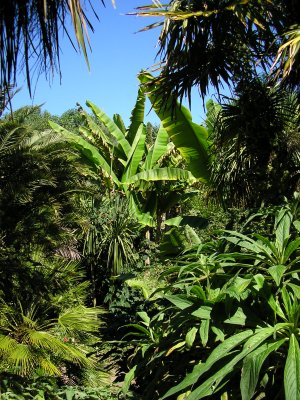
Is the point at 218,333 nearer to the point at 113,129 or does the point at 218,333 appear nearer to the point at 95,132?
the point at 113,129

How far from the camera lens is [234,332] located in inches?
113

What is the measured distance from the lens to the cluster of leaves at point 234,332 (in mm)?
2535

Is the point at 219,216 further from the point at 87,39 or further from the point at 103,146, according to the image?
the point at 87,39

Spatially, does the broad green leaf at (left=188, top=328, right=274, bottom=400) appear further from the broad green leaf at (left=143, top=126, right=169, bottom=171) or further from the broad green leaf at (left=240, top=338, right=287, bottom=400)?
the broad green leaf at (left=143, top=126, right=169, bottom=171)

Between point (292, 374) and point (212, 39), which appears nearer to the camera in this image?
point (292, 374)

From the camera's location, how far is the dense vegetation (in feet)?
9.18

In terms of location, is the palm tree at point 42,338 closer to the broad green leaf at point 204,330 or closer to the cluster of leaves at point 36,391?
the cluster of leaves at point 36,391

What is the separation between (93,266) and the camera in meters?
11.1

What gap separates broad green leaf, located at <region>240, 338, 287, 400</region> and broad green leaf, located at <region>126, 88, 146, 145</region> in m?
11.2

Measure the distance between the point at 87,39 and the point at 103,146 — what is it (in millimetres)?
11846

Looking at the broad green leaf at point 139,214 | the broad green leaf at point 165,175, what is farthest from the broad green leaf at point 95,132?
the broad green leaf at point 165,175

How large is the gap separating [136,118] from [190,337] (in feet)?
36.5

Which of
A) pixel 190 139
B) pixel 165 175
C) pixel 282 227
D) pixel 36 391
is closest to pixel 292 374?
pixel 282 227

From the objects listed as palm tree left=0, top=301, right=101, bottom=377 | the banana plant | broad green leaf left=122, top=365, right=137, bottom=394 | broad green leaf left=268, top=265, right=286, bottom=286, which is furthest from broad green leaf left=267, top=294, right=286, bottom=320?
the banana plant
